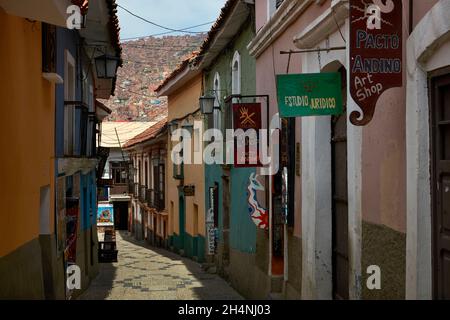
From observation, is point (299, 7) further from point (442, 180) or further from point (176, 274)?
point (176, 274)

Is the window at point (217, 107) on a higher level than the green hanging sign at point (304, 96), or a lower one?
higher

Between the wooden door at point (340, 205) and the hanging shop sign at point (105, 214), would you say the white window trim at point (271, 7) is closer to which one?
the wooden door at point (340, 205)

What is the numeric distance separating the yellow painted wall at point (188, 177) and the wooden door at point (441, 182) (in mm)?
14884

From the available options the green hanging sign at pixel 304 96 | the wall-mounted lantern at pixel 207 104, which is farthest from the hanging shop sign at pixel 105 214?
the green hanging sign at pixel 304 96

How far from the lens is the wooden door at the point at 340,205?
24.1ft

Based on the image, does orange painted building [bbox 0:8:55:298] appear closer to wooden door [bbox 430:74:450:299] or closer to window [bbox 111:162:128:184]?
wooden door [bbox 430:74:450:299]

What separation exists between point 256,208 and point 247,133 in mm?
1252

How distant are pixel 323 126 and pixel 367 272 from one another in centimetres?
234

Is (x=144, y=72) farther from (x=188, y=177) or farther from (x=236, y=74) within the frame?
(x=236, y=74)

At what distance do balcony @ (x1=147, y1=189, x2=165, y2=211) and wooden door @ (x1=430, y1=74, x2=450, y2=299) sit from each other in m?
23.4

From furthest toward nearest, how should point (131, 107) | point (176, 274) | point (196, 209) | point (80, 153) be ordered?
1. point (131, 107)
2. point (196, 209)
3. point (176, 274)
4. point (80, 153)

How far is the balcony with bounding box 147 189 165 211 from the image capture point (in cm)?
2796

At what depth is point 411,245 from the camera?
4867 millimetres

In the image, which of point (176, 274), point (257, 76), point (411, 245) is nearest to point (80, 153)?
point (257, 76)
